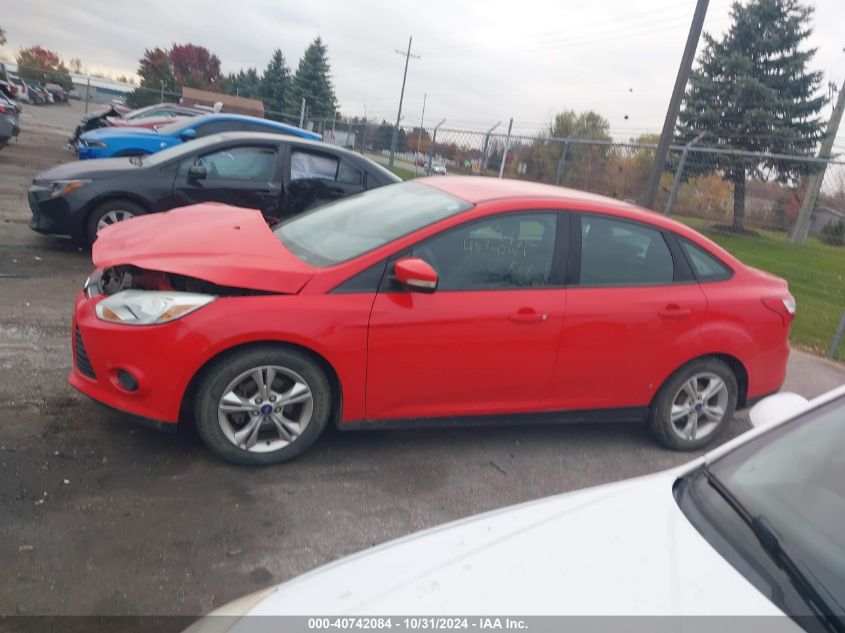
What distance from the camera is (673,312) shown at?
171 inches

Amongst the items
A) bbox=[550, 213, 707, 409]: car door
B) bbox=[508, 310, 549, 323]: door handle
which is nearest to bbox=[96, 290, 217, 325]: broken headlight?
bbox=[508, 310, 549, 323]: door handle

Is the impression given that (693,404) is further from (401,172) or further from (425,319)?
(401,172)

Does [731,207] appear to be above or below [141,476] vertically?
above

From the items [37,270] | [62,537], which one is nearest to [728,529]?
[62,537]

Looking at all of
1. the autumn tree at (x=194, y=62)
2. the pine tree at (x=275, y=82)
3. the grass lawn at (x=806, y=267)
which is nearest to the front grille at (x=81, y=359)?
the grass lawn at (x=806, y=267)

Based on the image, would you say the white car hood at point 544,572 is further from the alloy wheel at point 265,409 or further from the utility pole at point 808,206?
the utility pole at point 808,206

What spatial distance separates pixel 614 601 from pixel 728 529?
0.50m

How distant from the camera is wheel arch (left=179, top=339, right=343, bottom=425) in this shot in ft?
11.6

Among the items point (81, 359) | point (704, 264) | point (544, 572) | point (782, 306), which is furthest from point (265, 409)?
point (782, 306)

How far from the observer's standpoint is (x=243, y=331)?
11.4 ft

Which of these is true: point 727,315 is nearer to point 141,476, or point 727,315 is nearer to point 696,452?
point 696,452

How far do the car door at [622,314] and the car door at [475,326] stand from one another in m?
0.13

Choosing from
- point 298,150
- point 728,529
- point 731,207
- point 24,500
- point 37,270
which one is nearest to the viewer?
point 728,529

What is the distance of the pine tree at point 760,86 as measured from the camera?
22.0 metres
